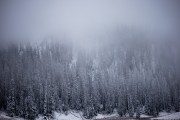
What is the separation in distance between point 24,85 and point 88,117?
40.6 metres

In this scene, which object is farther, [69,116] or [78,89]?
[78,89]

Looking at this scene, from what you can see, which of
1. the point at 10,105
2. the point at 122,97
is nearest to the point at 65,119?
the point at 10,105

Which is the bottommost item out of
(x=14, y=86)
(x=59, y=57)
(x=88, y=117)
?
(x=88, y=117)

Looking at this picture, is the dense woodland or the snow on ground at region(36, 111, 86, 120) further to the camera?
the dense woodland

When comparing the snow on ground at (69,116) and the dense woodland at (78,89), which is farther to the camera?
the dense woodland at (78,89)

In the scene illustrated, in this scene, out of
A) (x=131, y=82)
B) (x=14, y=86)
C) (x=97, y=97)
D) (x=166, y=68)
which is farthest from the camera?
(x=166, y=68)

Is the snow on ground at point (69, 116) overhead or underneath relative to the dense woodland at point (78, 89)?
underneath

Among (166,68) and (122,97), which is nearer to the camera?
(122,97)

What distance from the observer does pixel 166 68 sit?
19150 cm

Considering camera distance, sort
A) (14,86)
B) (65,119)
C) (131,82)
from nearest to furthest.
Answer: (65,119), (14,86), (131,82)

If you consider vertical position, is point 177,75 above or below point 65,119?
above

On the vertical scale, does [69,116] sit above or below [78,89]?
below

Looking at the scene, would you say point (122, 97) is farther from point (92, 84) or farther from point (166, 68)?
point (166, 68)

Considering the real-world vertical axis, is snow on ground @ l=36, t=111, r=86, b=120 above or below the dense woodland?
below
